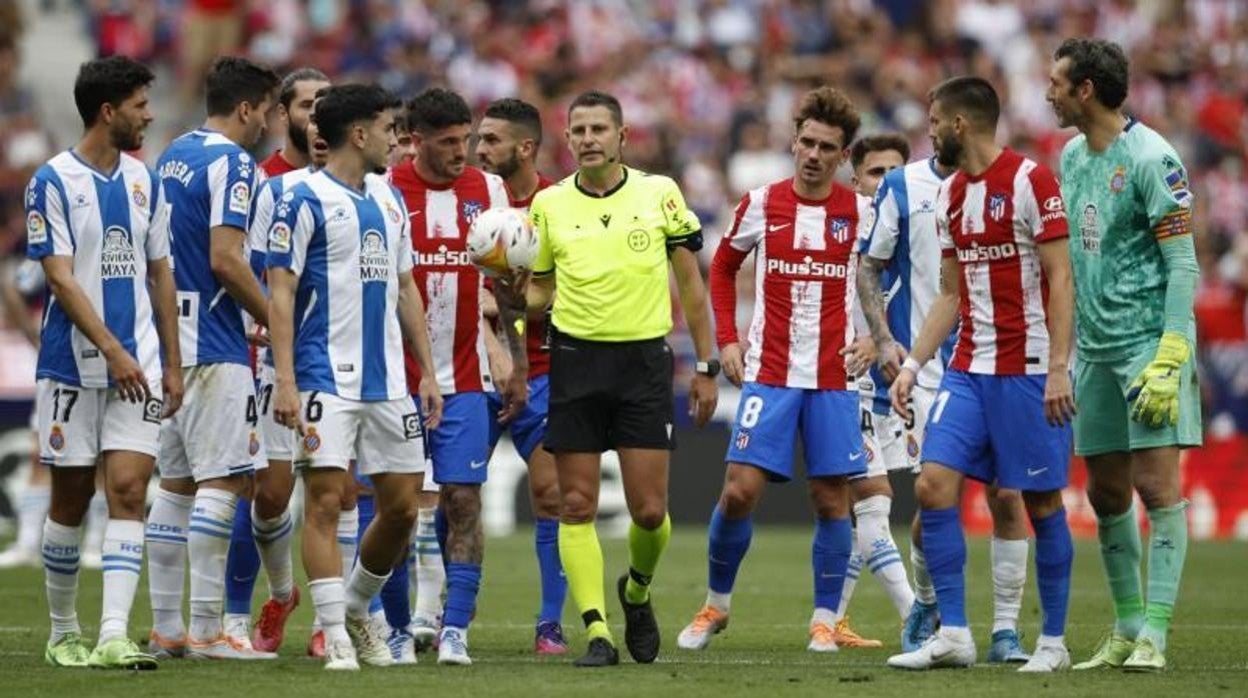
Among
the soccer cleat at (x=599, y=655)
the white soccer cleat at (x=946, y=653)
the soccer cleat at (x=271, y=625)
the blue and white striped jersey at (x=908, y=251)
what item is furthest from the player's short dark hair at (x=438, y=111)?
the white soccer cleat at (x=946, y=653)

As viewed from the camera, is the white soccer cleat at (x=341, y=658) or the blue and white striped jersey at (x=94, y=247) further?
the blue and white striped jersey at (x=94, y=247)

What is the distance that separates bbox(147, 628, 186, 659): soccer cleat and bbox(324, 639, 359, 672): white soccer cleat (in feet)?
3.77

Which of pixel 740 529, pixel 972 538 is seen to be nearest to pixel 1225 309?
pixel 972 538

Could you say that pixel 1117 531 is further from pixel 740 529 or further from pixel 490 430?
pixel 490 430

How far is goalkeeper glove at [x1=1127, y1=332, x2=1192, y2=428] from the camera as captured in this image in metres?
10.0

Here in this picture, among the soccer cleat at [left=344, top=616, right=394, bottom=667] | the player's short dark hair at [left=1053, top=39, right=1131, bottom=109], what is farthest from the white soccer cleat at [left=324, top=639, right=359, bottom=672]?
the player's short dark hair at [left=1053, top=39, right=1131, bottom=109]

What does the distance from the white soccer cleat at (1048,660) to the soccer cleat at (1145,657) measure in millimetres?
286

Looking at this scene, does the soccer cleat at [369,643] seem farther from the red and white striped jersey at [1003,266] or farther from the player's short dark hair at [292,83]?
the red and white striped jersey at [1003,266]

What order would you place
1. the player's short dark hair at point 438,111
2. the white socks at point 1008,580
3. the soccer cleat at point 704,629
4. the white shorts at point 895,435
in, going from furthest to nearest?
the white shorts at point 895,435
the soccer cleat at point 704,629
the player's short dark hair at point 438,111
the white socks at point 1008,580

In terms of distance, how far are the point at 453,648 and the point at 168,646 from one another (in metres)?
1.38

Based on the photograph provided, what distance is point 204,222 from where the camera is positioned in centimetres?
1091

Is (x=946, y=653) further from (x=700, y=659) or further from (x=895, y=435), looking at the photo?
(x=895, y=435)

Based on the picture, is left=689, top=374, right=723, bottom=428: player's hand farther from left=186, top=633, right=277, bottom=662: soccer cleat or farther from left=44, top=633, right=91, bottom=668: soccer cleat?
left=44, top=633, right=91, bottom=668: soccer cleat

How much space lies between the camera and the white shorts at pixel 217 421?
35.0ft
